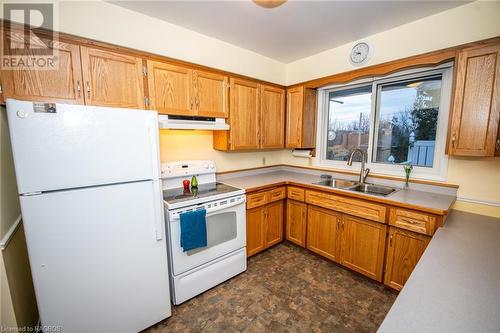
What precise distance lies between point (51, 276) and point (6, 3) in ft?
6.14

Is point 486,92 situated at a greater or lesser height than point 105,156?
greater

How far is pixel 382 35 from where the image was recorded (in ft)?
7.45

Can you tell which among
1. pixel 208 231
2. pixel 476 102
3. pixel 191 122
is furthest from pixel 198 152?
pixel 476 102

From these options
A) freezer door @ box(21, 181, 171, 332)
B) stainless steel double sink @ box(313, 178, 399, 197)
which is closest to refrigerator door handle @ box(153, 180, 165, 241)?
freezer door @ box(21, 181, 171, 332)

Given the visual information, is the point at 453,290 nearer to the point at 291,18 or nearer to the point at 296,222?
the point at 296,222

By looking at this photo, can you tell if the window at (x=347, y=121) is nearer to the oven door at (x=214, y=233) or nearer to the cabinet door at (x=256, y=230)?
the cabinet door at (x=256, y=230)

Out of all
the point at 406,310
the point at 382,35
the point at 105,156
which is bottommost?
the point at 406,310

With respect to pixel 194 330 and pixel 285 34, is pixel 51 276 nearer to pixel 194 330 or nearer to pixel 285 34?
pixel 194 330

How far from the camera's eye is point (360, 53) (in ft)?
8.00

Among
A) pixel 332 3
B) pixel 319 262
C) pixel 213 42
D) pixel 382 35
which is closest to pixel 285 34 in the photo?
pixel 332 3

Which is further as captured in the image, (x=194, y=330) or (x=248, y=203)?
(x=248, y=203)

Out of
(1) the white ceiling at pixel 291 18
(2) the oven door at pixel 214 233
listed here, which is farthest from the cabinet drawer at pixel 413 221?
(1) the white ceiling at pixel 291 18

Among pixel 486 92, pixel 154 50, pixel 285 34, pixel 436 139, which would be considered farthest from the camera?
pixel 285 34

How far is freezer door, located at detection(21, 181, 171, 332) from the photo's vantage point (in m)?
1.25
